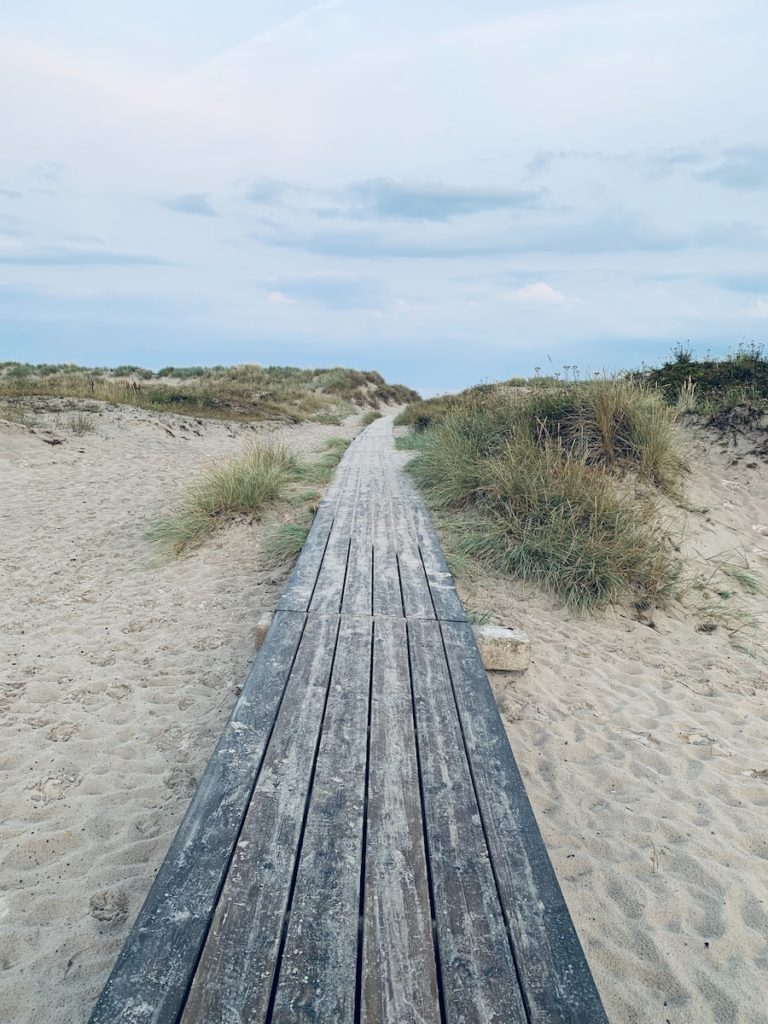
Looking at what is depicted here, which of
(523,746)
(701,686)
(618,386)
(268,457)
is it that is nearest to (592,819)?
(523,746)

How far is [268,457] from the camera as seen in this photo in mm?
9414

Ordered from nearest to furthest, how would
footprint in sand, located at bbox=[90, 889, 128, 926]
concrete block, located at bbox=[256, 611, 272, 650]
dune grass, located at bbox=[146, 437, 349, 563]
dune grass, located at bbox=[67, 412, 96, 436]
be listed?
footprint in sand, located at bbox=[90, 889, 128, 926]
concrete block, located at bbox=[256, 611, 272, 650]
dune grass, located at bbox=[146, 437, 349, 563]
dune grass, located at bbox=[67, 412, 96, 436]

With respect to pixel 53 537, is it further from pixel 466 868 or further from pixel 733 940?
pixel 733 940

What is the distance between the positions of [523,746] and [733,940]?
1.33 metres

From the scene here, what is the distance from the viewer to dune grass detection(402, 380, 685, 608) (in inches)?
221

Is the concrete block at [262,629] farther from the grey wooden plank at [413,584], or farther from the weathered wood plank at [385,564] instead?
the grey wooden plank at [413,584]

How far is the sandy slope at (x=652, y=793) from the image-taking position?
7.48 ft

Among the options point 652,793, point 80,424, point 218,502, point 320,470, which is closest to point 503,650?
point 652,793

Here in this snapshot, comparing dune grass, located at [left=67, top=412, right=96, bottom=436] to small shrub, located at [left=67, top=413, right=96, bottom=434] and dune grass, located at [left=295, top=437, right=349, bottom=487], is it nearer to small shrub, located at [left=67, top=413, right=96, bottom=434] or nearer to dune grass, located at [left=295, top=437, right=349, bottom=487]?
small shrub, located at [left=67, top=413, right=96, bottom=434]

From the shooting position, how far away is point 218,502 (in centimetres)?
741

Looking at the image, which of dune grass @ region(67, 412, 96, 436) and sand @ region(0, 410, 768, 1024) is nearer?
sand @ region(0, 410, 768, 1024)

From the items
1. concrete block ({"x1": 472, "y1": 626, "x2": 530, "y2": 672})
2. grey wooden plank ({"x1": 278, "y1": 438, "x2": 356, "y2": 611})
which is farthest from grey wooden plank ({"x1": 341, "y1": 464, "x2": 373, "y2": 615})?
concrete block ({"x1": 472, "y1": 626, "x2": 530, "y2": 672})

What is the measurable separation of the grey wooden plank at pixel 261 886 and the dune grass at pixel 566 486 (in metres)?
3.22

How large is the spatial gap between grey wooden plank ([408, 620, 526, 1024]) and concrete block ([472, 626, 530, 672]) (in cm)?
117
